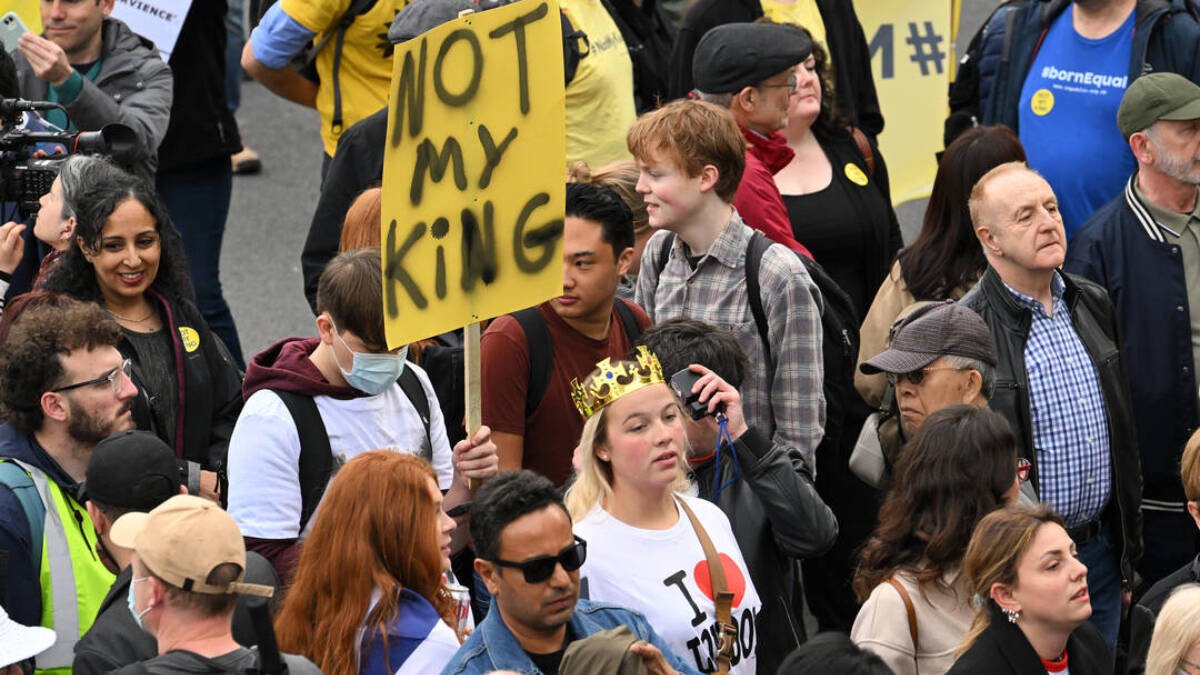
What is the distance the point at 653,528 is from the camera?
461cm

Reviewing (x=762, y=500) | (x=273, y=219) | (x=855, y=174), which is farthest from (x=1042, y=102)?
(x=273, y=219)

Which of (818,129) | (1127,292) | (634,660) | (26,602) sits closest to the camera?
(634,660)

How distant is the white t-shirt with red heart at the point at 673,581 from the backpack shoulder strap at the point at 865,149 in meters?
2.95

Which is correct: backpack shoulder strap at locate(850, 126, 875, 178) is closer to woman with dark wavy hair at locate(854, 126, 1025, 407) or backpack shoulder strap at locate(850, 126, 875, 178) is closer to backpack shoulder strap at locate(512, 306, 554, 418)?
woman with dark wavy hair at locate(854, 126, 1025, 407)

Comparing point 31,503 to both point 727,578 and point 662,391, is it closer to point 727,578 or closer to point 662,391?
point 662,391

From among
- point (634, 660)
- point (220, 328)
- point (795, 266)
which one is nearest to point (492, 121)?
point (795, 266)

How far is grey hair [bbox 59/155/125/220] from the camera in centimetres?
570

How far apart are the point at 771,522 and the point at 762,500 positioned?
2.5 inches

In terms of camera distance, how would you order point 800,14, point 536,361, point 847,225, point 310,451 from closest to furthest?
1. point 310,451
2. point 536,361
3. point 847,225
4. point 800,14

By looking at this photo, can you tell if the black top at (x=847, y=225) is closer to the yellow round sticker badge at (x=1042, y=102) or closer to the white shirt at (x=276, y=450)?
the yellow round sticker badge at (x=1042, y=102)

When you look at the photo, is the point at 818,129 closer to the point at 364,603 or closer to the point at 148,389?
the point at 148,389

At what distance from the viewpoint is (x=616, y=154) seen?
7820mm

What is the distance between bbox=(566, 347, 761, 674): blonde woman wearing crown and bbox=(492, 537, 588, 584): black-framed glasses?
0.44m

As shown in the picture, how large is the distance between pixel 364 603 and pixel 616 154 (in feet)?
13.1
